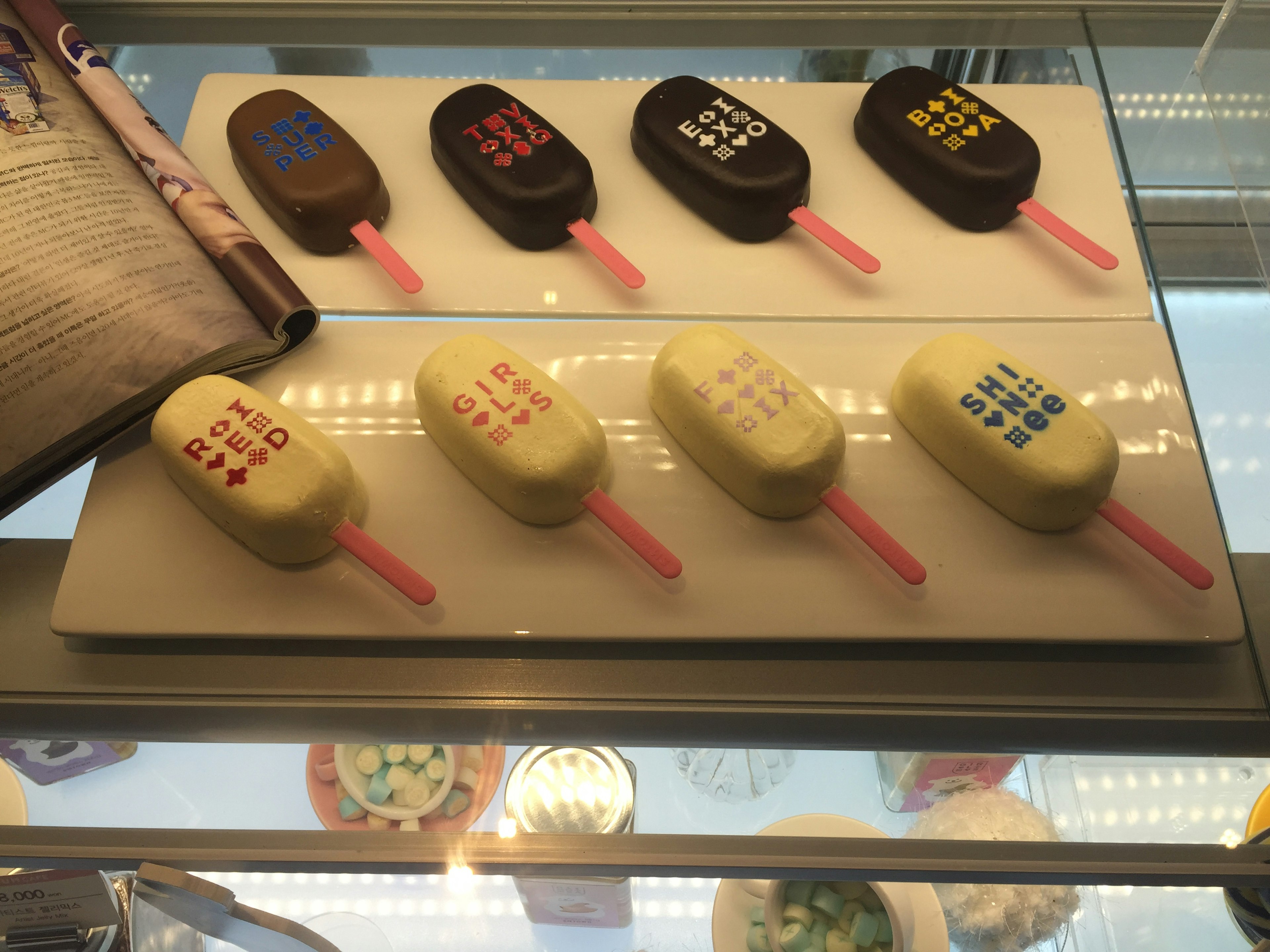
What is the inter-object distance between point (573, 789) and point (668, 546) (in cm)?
26

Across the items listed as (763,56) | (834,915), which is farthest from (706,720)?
(763,56)

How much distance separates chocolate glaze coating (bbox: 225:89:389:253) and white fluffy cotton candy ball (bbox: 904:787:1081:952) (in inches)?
33.3

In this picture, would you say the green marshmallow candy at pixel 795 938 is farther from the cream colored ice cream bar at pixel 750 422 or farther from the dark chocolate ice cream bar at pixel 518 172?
the dark chocolate ice cream bar at pixel 518 172

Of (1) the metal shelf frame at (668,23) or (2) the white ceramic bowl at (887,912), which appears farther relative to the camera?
(1) the metal shelf frame at (668,23)

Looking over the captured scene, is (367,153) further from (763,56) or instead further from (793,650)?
(793,650)

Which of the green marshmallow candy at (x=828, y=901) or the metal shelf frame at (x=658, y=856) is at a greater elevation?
the metal shelf frame at (x=658, y=856)

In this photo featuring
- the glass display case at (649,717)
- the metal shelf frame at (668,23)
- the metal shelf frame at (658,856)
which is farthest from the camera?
the metal shelf frame at (668,23)

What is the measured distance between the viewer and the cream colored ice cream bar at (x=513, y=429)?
2.61 feet

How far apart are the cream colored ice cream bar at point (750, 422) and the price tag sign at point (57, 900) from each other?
23.6 inches

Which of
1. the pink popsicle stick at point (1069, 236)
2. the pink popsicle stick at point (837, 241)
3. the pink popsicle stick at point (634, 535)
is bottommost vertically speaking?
the pink popsicle stick at point (634, 535)

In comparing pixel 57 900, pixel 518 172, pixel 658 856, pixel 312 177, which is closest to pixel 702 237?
pixel 518 172

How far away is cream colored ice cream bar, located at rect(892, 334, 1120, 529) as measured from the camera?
2.61 feet

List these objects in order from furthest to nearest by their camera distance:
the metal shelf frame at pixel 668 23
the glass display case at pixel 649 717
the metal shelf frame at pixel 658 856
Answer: the metal shelf frame at pixel 668 23, the glass display case at pixel 649 717, the metal shelf frame at pixel 658 856

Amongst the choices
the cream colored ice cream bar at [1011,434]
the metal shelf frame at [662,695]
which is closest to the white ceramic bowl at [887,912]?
the metal shelf frame at [662,695]
